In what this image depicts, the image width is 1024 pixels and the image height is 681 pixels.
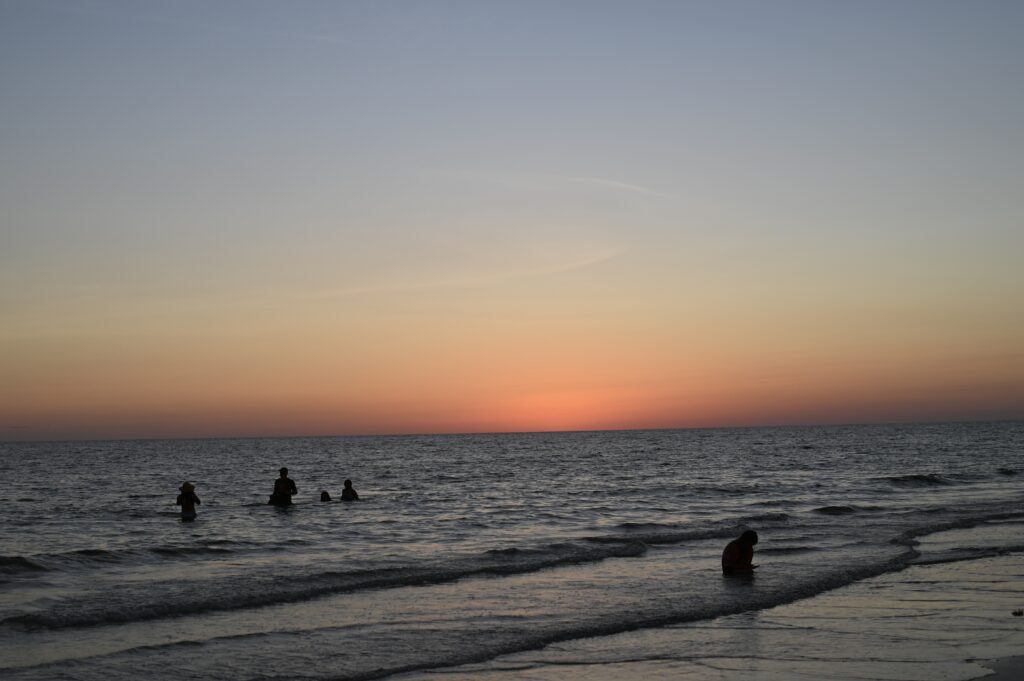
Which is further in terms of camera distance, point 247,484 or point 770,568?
point 247,484

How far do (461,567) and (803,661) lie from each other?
35.0 feet

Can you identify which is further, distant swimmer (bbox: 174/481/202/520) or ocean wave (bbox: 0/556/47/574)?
distant swimmer (bbox: 174/481/202/520)

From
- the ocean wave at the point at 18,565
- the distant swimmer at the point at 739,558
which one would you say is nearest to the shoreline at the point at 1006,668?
the distant swimmer at the point at 739,558

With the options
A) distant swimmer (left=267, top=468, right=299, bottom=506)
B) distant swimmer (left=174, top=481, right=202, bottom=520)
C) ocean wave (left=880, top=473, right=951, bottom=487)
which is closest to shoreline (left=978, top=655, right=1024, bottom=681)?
distant swimmer (left=174, top=481, right=202, bottom=520)

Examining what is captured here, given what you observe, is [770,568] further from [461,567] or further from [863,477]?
[863,477]

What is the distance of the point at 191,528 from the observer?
3162cm

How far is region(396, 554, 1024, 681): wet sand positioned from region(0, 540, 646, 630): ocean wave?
635 cm

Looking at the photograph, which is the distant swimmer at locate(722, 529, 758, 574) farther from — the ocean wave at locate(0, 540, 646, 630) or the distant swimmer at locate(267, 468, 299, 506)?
the distant swimmer at locate(267, 468, 299, 506)

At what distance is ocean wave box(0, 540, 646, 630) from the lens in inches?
596

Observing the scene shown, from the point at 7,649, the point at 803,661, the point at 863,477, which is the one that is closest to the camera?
the point at 803,661

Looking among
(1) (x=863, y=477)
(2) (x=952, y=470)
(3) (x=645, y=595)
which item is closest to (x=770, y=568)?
(3) (x=645, y=595)

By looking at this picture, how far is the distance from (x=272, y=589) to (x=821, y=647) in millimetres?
10259

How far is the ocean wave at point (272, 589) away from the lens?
49.7ft

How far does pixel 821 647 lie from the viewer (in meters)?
11.9
